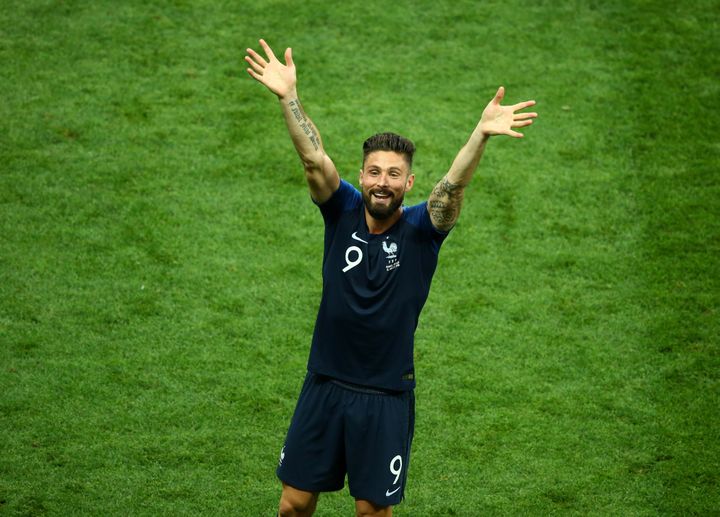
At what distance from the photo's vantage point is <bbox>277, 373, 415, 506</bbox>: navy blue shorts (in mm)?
4855

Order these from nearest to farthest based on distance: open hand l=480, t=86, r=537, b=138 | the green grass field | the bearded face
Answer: open hand l=480, t=86, r=537, b=138, the bearded face, the green grass field

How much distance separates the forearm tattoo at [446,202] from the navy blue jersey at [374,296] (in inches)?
2.8

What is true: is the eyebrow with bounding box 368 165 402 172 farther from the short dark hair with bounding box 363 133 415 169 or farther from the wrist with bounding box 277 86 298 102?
the wrist with bounding box 277 86 298 102

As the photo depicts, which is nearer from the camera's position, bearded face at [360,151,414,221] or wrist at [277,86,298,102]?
bearded face at [360,151,414,221]

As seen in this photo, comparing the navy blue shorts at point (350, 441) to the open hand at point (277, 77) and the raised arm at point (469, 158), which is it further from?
the open hand at point (277, 77)

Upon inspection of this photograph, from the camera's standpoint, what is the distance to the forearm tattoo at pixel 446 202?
475 centimetres

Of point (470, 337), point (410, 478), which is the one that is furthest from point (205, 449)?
point (470, 337)

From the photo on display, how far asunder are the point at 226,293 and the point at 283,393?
1264 mm

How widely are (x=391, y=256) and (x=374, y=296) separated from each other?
0.70 ft

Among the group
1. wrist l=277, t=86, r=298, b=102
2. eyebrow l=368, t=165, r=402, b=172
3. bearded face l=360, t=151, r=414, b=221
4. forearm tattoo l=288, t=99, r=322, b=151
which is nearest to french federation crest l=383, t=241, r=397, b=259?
bearded face l=360, t=151, r=414, b=221

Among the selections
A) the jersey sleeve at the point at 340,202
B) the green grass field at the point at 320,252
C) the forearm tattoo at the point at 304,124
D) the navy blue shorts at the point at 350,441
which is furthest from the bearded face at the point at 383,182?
the green grass field at the point at 320,252

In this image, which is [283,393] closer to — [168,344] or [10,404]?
[168,344]

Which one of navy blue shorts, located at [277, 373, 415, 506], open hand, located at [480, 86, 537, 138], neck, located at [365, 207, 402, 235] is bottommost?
navy blue shorts, located at [277, 373, 415, 506]

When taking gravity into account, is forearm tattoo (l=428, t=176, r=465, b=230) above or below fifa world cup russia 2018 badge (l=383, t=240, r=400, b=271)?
above
